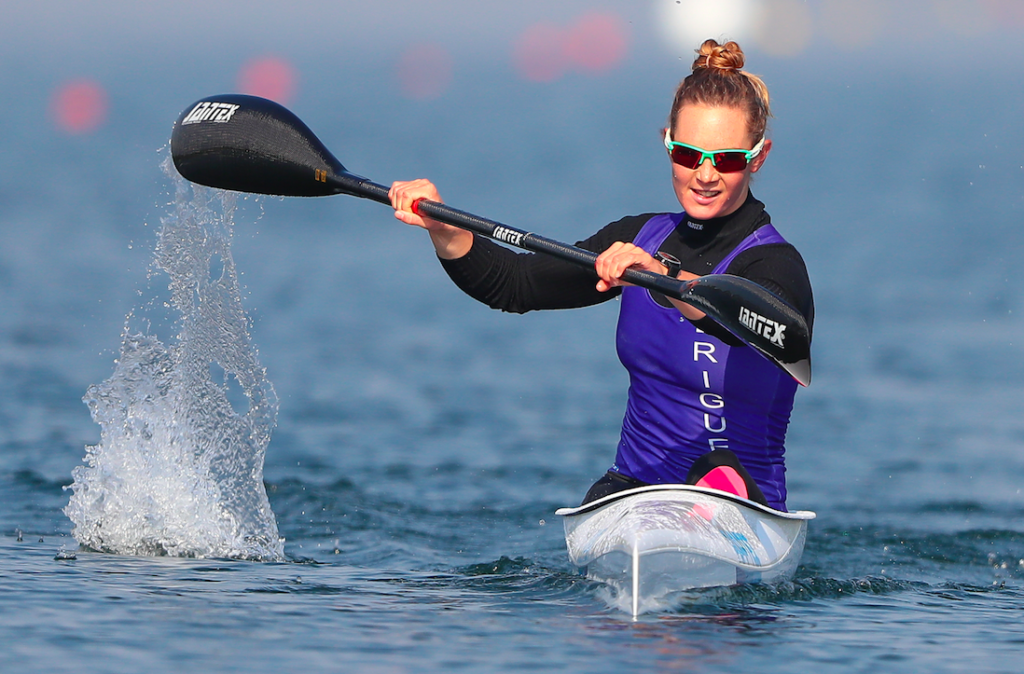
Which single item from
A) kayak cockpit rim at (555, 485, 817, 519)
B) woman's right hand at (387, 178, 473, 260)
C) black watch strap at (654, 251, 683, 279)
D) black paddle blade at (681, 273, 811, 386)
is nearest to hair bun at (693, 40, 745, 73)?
black watch strap at (654, 251, 683, 279)

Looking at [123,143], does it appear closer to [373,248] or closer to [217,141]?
[373,248]

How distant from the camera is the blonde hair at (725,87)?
16.0ft

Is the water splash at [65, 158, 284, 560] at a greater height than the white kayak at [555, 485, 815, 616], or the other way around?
the water splash at [65, 158, 284, 560]

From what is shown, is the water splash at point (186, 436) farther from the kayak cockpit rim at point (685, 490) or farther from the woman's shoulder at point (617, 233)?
the woman's shoulder at point (617, 233)

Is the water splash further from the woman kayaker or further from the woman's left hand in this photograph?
the woman's left hand

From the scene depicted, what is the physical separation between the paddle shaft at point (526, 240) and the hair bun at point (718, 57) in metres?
0.74

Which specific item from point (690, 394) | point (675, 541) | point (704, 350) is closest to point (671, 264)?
point (704, 350)

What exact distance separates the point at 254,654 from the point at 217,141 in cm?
235

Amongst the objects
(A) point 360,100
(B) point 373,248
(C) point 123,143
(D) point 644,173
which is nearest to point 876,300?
(B) point 373,248

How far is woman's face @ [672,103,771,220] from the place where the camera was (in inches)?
Result: 192

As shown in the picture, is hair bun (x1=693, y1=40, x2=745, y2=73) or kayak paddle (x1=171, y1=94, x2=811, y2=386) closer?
hair bun (x1=693, y1=40, x2=745, y2=73)

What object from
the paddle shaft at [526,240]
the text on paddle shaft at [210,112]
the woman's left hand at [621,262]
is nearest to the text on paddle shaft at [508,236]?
the paddle shaft at [526,240]

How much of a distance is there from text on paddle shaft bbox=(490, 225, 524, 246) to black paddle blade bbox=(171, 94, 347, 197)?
0.94 metres

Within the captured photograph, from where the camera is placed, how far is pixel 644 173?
33.0 meters
